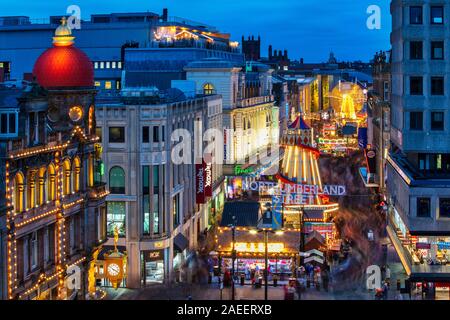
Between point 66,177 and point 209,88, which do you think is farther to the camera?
point 209,88

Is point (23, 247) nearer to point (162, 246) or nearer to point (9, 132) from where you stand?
point (9, 132)

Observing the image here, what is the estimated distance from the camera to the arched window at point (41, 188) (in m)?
36.6

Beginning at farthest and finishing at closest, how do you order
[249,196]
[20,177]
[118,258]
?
[249,196] → [118,258] → [20,177]

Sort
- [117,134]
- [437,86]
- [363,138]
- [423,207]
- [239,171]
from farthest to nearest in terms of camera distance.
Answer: [363,138] < [239,171] < [437,86] < [117,134] < [423,207]

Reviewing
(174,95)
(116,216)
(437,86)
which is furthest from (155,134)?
(437,86)

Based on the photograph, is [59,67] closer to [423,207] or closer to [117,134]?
[117,134]

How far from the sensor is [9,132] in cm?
3447

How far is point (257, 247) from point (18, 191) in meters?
22.0

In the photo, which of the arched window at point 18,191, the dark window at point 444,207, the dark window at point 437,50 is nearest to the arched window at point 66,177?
the arched window at point 18,191

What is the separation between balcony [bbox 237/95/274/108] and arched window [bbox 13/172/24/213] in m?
62.8

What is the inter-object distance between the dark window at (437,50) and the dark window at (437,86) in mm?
1420

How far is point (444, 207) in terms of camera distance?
4953cm
